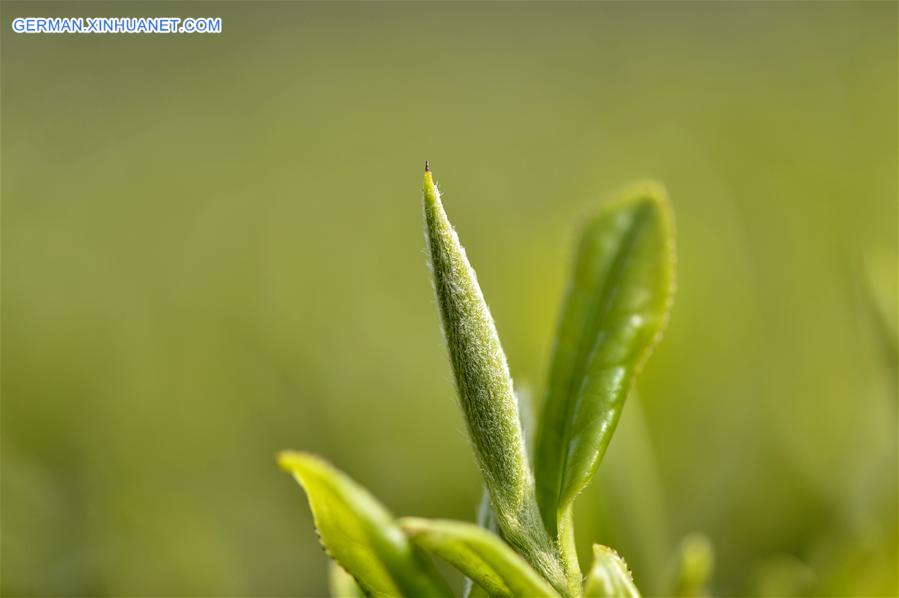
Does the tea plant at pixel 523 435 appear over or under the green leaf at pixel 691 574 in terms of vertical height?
over

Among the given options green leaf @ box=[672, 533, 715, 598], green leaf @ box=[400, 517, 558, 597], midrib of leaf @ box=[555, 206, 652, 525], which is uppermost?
midrib of leaf @ box=[555, 206, 652, 525]

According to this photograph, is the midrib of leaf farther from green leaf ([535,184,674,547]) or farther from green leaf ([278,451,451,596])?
green leaf ([278,451,451,596])

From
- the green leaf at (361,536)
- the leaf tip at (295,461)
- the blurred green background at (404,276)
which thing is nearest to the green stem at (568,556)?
the green leaf at (361,536)

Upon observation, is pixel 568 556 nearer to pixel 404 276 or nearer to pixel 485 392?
pixel 485 392

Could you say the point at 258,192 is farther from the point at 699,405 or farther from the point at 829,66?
the point at 699,405

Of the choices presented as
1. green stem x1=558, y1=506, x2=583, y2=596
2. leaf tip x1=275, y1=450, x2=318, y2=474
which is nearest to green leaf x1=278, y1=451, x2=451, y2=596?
leaf tip x1=275, y1=450, x2=318, y2=474

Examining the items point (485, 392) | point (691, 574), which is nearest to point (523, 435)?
point (485, 392)

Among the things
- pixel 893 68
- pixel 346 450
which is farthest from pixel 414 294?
pixel 893 68

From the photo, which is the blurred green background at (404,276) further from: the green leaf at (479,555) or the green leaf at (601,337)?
the green leaf at (479,555)
